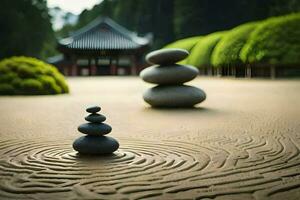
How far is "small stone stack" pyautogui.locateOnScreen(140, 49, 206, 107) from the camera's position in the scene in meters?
9.05

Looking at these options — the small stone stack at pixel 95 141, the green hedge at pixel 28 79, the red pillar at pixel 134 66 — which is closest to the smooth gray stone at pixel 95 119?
the small stone stack at pixel 95 141

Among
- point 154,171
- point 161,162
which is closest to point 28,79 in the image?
point 161,162

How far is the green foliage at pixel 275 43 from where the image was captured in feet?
72.8

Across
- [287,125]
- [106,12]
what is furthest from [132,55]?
[287,125]

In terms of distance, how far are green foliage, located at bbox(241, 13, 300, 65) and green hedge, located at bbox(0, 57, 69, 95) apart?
11597mm

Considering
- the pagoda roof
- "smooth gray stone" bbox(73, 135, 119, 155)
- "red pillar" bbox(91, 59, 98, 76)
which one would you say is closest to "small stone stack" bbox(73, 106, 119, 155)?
"smooth gray stone" bbox(73, 135, 119, 155)

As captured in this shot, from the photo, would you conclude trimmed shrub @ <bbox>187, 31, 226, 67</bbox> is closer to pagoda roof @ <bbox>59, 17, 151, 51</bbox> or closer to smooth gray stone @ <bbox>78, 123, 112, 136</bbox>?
pagoda roof @ <bbox>59, 17, 151, 51</bbox>

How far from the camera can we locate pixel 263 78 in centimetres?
2358

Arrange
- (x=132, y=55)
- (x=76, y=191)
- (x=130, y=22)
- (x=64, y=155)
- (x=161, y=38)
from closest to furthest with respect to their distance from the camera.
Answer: (x=76, y=191), (x=64, y=155), (x=132, y=55), (x=161, y=38), (x=130, y=22)

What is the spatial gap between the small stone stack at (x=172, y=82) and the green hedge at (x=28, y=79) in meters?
6.60

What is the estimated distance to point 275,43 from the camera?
22484mm

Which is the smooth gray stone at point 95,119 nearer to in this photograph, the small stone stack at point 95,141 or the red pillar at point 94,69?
the small stone stack at point 95,141

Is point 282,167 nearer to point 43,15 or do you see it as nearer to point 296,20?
point 296,20

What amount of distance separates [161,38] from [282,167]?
43618 mm
